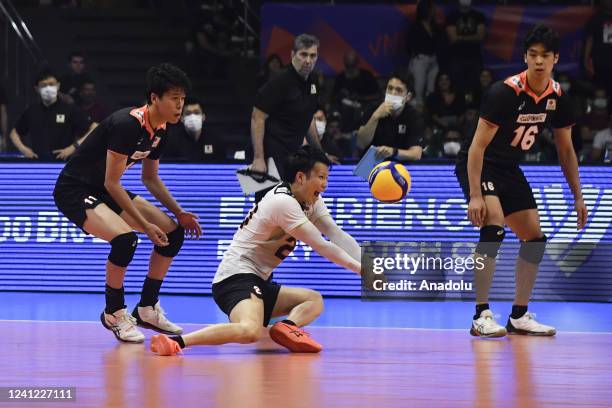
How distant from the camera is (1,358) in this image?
274 inches

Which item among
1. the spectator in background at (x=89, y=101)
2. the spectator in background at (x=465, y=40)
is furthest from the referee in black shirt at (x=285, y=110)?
the spectator in background at (x=465, y=40)

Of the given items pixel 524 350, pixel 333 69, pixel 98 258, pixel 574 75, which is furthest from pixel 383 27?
pixel 524 350

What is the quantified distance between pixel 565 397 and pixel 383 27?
10775 mm

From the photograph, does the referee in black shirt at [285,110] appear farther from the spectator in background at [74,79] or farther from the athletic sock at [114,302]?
the spectator in background at [74,79]

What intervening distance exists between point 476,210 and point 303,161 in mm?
1377

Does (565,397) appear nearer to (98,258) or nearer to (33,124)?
(98,258)

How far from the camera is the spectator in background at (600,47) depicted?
1533 centimetres

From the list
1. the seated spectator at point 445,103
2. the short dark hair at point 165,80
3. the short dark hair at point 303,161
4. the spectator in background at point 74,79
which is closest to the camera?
the short dark hair at point 303,161

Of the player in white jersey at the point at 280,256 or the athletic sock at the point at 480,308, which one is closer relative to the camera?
the player in white jersey at the point at 280,256

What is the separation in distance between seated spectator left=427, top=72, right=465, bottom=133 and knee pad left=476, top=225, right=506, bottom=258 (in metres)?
6.53

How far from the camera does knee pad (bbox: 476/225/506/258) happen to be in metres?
8.23

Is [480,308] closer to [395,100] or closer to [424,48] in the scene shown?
[395,100]

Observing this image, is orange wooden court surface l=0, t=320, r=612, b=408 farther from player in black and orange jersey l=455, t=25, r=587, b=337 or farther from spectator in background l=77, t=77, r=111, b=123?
spectator in background l=77, t=77, r=111, b=123

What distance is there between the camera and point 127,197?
7828mm
